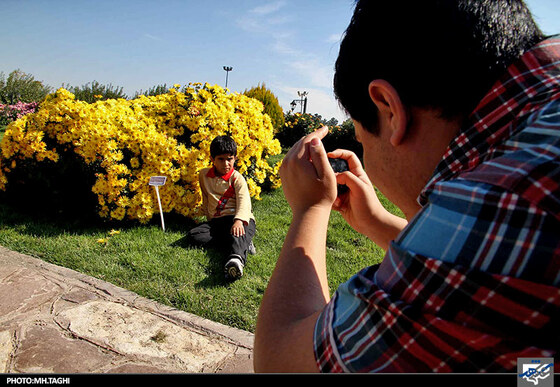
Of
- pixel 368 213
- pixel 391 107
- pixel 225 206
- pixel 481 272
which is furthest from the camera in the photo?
pixel 225 206

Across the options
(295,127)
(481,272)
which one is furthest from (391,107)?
(295,127)

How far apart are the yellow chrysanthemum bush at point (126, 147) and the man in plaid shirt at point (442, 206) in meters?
4.11

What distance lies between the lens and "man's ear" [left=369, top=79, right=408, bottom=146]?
29.0 inches

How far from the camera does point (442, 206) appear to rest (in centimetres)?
56

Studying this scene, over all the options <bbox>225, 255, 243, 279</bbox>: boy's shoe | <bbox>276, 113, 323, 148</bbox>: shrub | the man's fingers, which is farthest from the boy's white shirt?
<bbox>276, 113, 323, 148</bbox>: shrub

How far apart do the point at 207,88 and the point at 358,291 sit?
216 inches

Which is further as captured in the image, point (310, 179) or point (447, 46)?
point (310, 179)

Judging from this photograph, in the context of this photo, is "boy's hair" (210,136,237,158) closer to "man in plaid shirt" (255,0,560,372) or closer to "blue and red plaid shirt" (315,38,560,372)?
"man in plaid shirt" (255,0,560,372)

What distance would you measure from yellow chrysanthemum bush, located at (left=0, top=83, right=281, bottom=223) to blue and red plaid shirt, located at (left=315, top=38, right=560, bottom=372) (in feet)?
14.3

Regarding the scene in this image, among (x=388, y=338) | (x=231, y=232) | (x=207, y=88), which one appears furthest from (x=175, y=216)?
(x=388, y=338)

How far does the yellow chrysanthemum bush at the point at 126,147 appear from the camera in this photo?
4547 mm

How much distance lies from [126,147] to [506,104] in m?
4.76

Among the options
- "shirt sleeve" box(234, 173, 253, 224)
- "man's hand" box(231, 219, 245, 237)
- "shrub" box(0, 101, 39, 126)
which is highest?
"shrub" box(0, 101, 39, 126)

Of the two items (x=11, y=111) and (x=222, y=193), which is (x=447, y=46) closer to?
(x=222, y=193)
